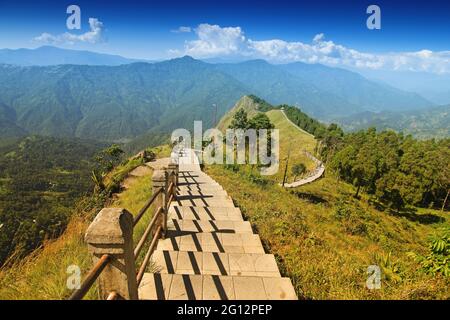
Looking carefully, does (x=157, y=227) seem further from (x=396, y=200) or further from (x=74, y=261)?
(x=396, y=200)

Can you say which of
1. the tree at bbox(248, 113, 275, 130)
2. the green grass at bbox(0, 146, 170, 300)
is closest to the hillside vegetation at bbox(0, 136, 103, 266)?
the tree at bbox(248, 113, 275, 130)

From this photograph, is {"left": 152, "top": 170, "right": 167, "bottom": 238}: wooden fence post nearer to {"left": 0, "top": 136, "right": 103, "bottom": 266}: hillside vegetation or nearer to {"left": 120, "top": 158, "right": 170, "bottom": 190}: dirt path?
{"left": 120, "top": 158, "right": 170, "bottom": 190}: dirt path

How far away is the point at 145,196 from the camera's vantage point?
1133 cm

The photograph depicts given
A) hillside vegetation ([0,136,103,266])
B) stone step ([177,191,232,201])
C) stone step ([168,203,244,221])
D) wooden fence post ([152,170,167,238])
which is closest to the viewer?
wooden fence post ([152,170,167,238])

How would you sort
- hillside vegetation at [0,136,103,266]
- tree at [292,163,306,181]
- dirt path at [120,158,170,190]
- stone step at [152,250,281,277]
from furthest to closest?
hillside vegetation at [0,136,103,266]
tree at [292,163,306,181]
dirt path at [120,158,170,190]
stone step at [152,250,281,277]

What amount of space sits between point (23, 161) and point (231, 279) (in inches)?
6117

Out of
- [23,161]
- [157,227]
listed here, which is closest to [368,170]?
[157,227]

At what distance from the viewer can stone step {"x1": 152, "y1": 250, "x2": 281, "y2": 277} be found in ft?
15.7

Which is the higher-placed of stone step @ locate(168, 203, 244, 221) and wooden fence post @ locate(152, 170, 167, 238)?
wooden fence post @ locate(152, 170, 167, 238)

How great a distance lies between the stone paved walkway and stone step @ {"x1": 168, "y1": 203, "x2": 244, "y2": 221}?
29mm

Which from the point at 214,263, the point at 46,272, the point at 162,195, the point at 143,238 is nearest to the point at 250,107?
the point at 162,195

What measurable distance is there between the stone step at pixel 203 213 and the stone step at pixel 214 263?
2595 millimetres

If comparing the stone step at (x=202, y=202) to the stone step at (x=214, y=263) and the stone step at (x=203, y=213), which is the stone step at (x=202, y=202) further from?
the stone step at (x=214, y=263)

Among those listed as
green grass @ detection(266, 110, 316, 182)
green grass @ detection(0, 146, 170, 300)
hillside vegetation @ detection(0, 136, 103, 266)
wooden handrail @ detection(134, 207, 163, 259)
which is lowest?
hillside vegetation @ detection(0, 136, 103, 266)
